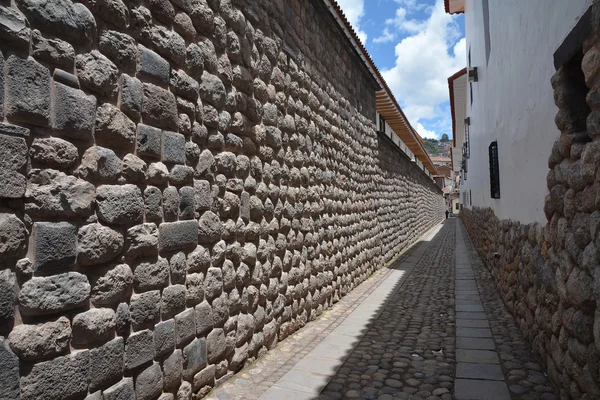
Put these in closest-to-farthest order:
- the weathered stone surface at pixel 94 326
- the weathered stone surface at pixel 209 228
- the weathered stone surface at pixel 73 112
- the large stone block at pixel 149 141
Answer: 1. the weathered stone surface at pixel 73 112
2. the weathered stone surface at pixel 94 326
3. the large stone block at pixel 149 141
4. the weathered stone surface at pixel 209 228

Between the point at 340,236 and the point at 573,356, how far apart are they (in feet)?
11.2

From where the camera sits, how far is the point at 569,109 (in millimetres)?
2596

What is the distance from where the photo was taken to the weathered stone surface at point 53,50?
1.64 meters

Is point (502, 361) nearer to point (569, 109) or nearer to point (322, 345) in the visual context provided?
point (322, 345)

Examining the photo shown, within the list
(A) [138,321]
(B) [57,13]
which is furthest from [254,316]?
(B) [57,13]

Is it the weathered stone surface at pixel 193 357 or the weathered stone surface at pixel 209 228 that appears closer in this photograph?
the weathered stone surface at pixel 193 357

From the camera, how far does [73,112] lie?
1.78 meters

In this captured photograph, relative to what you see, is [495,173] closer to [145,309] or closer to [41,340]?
[145,309]

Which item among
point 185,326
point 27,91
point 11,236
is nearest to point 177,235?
point 185,326

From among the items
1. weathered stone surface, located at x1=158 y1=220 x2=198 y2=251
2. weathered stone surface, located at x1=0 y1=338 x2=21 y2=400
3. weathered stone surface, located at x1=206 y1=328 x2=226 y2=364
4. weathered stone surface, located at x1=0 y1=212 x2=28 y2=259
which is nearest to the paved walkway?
weathered stone surface, located at x1=206 y1=328 x2=226 y2=364

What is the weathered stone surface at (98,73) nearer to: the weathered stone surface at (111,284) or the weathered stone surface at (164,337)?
the weathered stone surface at (111,284)

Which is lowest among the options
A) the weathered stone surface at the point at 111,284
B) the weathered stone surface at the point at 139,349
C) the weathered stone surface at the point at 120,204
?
the weathered stone surface at the point at 139,349

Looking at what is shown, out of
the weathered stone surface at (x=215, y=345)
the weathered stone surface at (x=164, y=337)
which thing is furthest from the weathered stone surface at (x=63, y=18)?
the weathered stone surface at (x=215, y=345)

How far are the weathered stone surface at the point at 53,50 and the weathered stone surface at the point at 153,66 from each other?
0.45 meters
